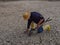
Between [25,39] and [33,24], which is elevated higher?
[33,24]

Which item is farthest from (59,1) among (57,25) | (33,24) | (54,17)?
(33,24)

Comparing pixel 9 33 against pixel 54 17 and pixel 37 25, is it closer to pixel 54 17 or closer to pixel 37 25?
pixel 37 25

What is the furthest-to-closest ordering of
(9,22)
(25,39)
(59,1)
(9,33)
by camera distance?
(59,1)
(9,22)
(9,33)
(25,39)

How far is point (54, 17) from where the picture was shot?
197 inches

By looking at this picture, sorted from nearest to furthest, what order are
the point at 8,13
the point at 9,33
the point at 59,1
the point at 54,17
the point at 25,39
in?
the point at 25,39 < the point at 9,33 < the point at 54,17 < the point at 8,13 < the point at 59,1

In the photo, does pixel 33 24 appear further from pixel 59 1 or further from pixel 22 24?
pixel 59 1

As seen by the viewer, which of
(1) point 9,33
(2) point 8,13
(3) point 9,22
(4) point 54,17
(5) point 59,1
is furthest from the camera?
(5) point 59,1

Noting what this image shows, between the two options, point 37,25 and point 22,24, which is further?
point 22,24

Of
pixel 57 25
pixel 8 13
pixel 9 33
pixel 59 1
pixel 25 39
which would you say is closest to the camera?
pixel 25 39

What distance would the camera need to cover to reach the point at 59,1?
743 centimetres

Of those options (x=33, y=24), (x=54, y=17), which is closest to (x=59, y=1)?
(x=54, y=17)

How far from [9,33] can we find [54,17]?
5.13ft

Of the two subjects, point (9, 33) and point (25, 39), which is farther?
point (9, 33)

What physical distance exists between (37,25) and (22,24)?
76cm
